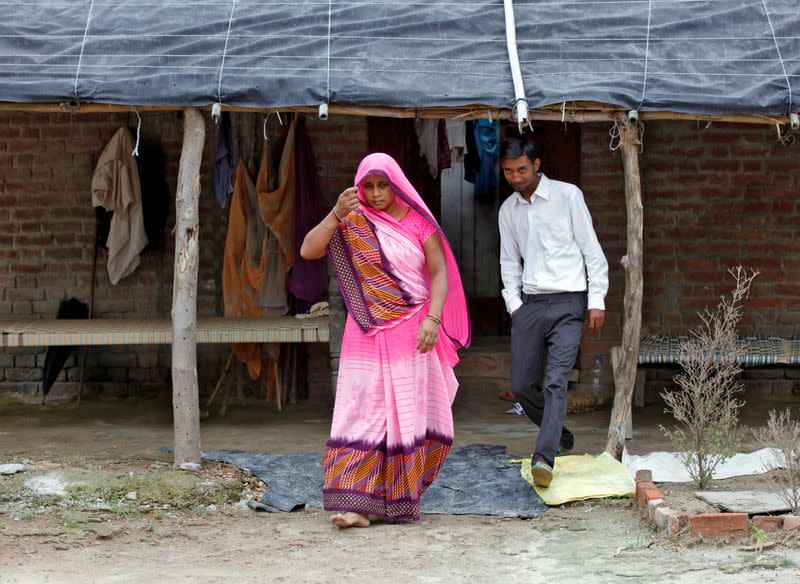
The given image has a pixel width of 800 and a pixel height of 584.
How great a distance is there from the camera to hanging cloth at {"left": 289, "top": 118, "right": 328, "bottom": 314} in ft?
29.6

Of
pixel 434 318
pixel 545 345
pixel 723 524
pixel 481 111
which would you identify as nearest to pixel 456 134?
pixel 481 111

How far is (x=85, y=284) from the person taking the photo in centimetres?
953

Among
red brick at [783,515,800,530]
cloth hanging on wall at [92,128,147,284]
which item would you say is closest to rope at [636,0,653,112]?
red brick at [783,515,800,530]

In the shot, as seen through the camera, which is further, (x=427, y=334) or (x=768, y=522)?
(x=427, y=334)

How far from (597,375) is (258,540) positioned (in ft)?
13.6

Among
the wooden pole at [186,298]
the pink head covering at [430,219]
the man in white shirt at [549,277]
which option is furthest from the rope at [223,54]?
the man in white shirt at [549,277]

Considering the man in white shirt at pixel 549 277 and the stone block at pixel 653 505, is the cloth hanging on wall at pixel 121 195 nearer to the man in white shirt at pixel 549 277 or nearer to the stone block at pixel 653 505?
the man in white shirt at pixel 549 277

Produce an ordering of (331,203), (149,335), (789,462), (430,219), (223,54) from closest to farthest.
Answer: (789,462) < (430,219) < (223,54) < (149,335) < (331,203)

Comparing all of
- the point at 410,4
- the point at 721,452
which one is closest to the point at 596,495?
the point at 721,452

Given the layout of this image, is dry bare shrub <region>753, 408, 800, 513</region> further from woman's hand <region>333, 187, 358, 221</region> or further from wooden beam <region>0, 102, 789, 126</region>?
woman's hand <region>333, 187, 358, 221</region>

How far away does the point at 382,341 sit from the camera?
19.5 ft

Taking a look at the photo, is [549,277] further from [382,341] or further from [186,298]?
[186,298]

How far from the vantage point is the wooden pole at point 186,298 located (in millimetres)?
6832

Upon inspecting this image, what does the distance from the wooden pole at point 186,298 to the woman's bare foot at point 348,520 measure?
4.28 feet
